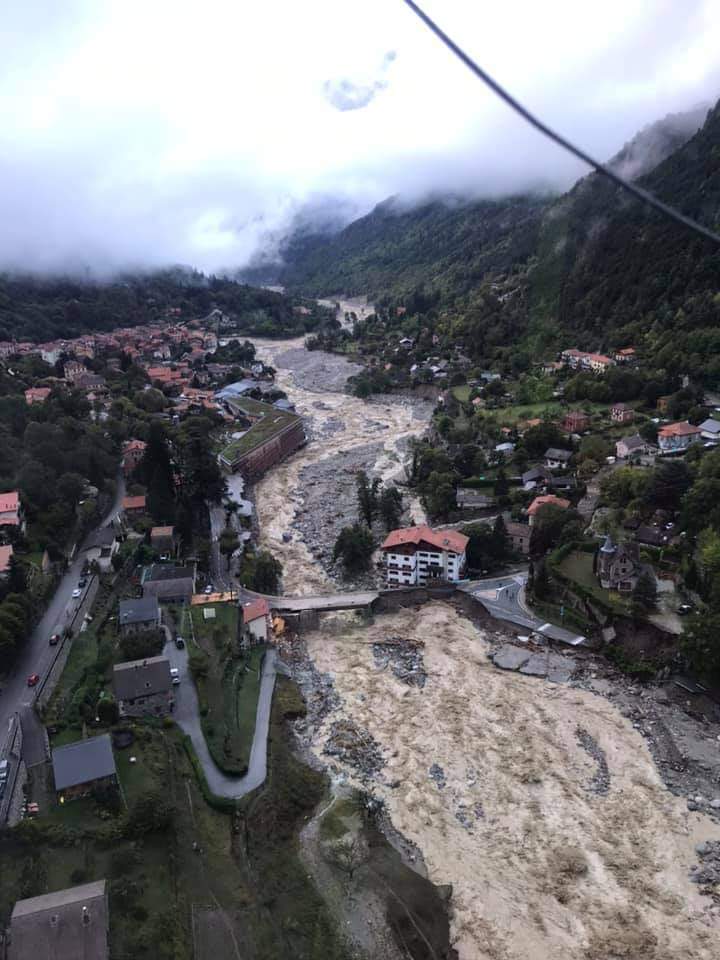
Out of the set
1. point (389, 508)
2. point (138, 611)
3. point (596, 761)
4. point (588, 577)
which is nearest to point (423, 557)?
point (389, 508)

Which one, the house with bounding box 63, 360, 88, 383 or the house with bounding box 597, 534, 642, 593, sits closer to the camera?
the house with bounding box 597, 534, 642, 593

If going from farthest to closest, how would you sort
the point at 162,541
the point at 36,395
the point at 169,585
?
the point at 36,395
the point at 162,541
the point at 169,585

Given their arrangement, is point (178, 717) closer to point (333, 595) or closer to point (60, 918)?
point (60, 918)

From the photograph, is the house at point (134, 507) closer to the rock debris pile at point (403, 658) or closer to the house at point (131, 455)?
the house at point (131, 455)

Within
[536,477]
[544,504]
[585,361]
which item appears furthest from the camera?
[585,361]

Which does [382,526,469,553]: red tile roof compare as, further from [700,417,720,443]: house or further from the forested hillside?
the forested hillside

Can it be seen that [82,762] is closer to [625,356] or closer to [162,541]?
[162,541]

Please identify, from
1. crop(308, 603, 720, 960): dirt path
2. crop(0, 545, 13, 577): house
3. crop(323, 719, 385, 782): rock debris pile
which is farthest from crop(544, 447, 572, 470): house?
crop(0, 545, 13, 577): house
